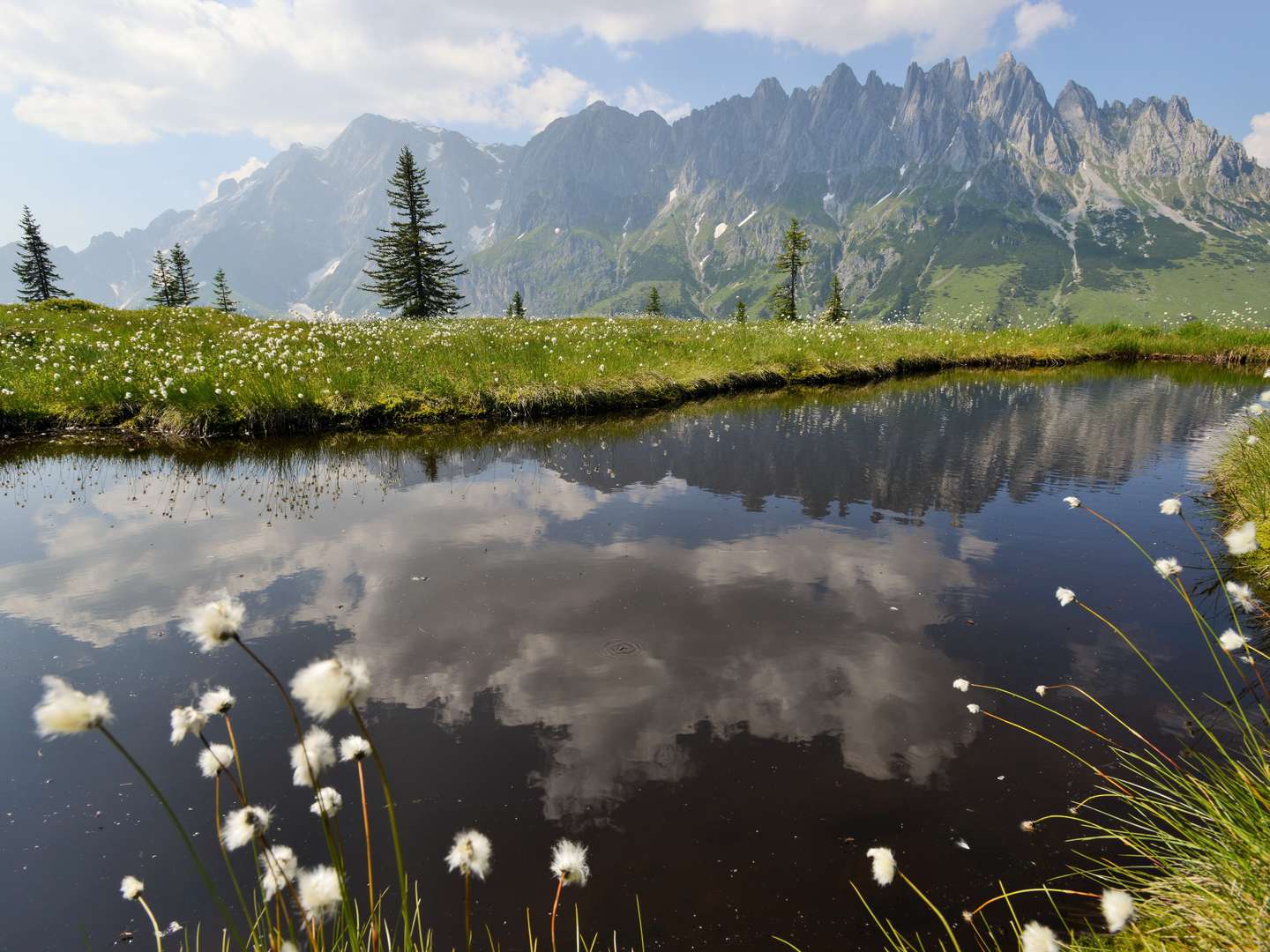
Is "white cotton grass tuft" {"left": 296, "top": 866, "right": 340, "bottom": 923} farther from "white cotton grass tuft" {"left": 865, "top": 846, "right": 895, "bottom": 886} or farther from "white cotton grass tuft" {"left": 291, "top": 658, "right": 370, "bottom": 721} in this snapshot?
"white cotton grass tuft" {"left": 865, "top": 846, "right": 895, "bottom": 886}

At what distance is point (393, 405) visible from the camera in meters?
16.7

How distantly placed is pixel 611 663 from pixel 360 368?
601 inches

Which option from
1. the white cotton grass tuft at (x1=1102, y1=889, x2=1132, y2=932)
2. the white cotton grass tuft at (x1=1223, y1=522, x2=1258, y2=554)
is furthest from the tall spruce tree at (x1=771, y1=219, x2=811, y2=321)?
the white cotton grass tuft at (x1=1102, y1=889, x2=1132, y2=932)

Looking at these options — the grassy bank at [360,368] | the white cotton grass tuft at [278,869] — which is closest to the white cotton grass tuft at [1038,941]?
the white cotton grass tuft at [278,869]

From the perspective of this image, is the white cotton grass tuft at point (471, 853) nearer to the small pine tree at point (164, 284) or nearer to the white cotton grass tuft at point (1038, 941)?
the white cotton grass tuft at point (1038, 941)

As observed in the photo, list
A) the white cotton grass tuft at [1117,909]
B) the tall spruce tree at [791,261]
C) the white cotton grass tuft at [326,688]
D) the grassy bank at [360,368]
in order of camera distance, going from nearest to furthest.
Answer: the white cotton grass tuft at [326,688]
the white cotton grass tuft at [1117,909]
the grassy bank at [360,368]
the tall spruce tree at [791,261]

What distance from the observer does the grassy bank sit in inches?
599

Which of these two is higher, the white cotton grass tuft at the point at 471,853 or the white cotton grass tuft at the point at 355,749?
the white cotton grass tuft at the point at 355,749

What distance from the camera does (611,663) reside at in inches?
223

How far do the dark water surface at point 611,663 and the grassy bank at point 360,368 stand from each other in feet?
11.8

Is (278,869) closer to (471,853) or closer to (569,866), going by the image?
(471,853)

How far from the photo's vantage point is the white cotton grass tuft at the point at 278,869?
2.09m

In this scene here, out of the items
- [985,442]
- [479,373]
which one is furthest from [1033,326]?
[479,373]

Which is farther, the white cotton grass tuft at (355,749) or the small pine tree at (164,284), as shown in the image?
the small pine tree at (164,284)
